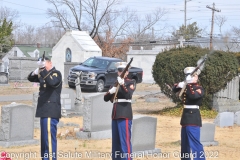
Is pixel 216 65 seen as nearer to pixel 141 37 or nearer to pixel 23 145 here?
pixel 23 145

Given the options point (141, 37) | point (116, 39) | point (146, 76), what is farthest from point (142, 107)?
point (141, 37)

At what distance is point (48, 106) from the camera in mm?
8047

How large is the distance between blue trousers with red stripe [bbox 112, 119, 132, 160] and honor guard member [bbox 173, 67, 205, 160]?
0.91 m

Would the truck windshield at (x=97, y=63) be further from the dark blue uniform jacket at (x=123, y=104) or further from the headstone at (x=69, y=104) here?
the dark blue uniform jacket at (x=123, y=104)

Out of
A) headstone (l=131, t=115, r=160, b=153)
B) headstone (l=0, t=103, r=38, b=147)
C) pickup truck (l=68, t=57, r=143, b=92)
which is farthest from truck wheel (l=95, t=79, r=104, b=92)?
headstone (l=131, t=115, r=160, b=153)

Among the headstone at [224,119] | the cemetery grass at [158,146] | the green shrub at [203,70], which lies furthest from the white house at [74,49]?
the headstone at [224,119]

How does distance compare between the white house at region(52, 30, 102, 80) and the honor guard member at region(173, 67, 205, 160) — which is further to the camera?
the white house at region(52, 30, 102, 80)

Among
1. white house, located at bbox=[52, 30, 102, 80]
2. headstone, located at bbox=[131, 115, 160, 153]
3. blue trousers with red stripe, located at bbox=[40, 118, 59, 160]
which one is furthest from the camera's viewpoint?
white house, located at bbox=[52, 30, 102, 80]

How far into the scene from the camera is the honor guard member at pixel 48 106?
7.95 meters

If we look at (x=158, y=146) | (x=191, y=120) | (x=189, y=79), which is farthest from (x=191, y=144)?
(x=158, y=146)

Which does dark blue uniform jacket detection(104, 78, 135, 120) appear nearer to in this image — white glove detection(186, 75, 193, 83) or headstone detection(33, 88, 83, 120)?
white glove detection(186, 75, 193, 83)

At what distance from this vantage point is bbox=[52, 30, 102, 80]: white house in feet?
114

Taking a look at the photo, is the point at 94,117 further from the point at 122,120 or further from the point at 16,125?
the point at 122,120

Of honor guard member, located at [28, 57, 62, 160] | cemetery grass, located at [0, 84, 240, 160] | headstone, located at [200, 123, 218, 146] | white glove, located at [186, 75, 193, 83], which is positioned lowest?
cemetery grass, located at [0, 84, 240, 160]
